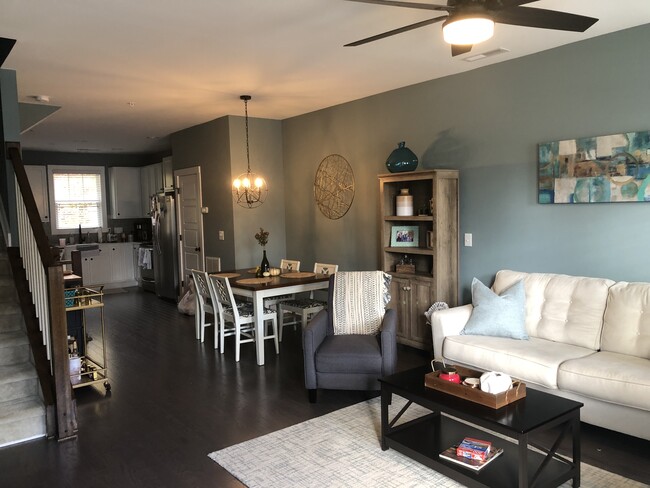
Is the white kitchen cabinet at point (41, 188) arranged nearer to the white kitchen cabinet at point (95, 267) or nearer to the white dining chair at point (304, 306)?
the white kitchen cabinet at point (95, 267)

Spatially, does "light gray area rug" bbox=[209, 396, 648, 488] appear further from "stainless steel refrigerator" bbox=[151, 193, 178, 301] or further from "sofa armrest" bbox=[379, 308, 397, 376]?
"stainless steel refrigerator" bbox=[151, 193, 178, 301]

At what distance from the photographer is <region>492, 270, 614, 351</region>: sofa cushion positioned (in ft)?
12.2

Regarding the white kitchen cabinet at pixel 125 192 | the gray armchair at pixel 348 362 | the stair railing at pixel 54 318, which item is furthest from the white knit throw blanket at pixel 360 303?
the white kitchen cabinet at pixel 125 192

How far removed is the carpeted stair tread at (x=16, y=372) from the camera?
3602 millimetres

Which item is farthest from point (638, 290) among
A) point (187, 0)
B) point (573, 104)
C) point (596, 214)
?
point (187, 0)

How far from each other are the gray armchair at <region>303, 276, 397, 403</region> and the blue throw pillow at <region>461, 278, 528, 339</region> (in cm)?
68

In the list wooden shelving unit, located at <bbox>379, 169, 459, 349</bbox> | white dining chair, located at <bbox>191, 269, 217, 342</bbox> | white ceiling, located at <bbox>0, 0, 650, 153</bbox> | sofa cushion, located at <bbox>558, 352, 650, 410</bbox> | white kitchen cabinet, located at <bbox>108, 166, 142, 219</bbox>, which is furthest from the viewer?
white kitchen cabinet, located at <bbox>108, 166, 142, 219</bbox>

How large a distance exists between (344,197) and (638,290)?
3.59m

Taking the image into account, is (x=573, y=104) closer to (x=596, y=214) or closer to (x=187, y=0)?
(x=596, y=214)

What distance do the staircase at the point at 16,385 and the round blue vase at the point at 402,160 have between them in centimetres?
358

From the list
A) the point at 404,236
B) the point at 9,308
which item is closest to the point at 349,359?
the point at 404,236

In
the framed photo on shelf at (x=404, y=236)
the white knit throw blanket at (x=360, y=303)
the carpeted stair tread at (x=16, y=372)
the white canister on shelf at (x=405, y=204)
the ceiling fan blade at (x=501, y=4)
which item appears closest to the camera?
the ceiling fan blade at (x=501, y=4)

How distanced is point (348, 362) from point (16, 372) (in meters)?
2.40

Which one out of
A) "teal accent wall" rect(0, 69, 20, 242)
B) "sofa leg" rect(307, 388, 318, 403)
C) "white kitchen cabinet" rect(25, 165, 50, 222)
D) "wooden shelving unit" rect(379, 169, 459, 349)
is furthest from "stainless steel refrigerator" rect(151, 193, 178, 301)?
"sofa leg" rect(307, 388, 318, 403)
